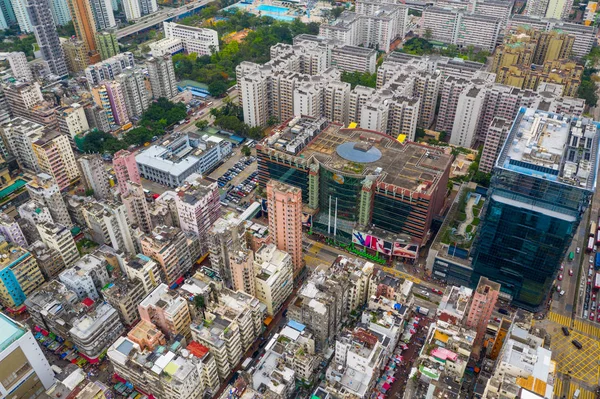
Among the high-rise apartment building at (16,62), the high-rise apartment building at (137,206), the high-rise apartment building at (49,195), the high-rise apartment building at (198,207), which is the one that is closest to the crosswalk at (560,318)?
the high-rise apartment building at (198,207)

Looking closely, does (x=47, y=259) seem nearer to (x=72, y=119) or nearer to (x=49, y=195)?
(x=49, y=195)

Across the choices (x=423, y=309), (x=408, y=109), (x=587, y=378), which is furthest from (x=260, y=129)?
(x=587, y=378)

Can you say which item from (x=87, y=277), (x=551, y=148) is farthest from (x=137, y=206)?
(x=551, y=148)

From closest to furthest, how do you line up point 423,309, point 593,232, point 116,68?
point 423,309 → point 593,232 → point 116,68

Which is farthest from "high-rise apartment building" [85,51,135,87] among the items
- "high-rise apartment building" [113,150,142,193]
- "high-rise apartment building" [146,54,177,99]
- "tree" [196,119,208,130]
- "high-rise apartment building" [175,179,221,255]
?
"high-rise apartment building" [175,179,221,255]

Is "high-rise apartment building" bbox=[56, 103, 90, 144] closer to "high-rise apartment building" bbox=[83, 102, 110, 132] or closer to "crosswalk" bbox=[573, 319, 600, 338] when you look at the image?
"high-rise apartment building" bbox=[83, 102, 110, 132]

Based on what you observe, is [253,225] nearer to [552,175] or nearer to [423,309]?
[423,309]
